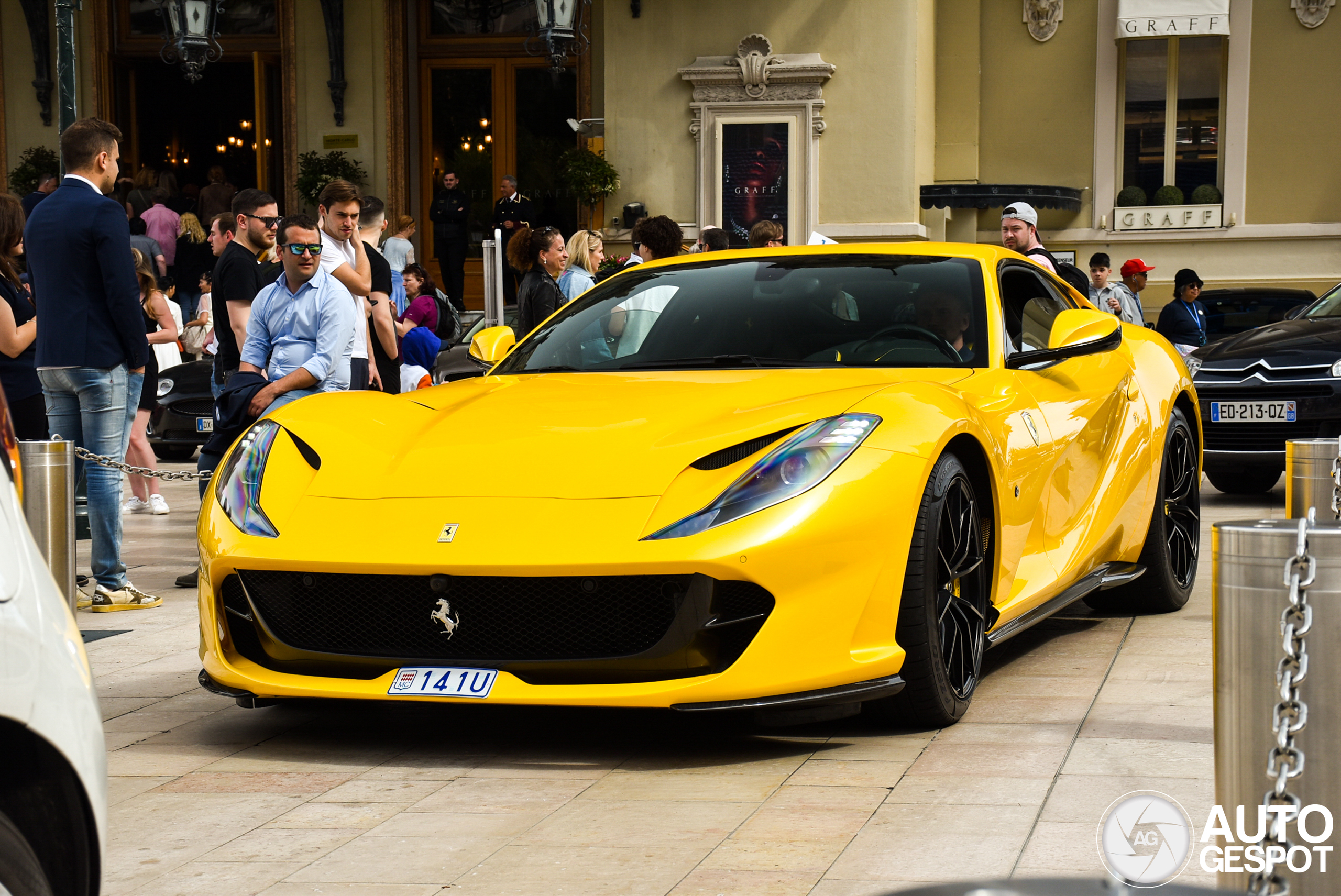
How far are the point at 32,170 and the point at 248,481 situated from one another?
18191mm

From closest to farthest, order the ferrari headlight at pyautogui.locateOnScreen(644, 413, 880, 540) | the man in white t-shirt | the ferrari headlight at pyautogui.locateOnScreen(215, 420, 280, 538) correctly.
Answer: the ferrari headlight at pyautogui.locateOnScreen(644, 413, 880, 540), the ferrari headlight at pyautogui.locateOnScreen(215, 420, 280, 538), the man in white t-shirt

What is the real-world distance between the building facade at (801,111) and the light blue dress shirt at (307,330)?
45.3 feet

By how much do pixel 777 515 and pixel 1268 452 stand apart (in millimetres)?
7095

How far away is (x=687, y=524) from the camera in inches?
160

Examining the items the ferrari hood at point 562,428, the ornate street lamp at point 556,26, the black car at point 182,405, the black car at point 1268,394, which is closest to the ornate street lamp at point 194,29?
the ornate street lamp at point 556,26

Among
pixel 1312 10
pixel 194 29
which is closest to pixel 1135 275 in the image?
pixel 1312 10

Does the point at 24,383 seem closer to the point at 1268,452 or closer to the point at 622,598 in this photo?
the point at 622,598

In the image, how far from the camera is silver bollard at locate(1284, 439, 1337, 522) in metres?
5.42

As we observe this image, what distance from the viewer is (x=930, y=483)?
14.5ft

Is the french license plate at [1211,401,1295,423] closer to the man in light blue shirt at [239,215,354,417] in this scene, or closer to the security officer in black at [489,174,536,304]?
the man in light blue shirt at [239,215,354,417]

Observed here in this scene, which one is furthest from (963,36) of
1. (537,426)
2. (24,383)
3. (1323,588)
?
(1323,588)

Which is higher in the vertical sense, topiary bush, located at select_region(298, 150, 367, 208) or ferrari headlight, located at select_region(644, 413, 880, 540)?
topiary bush, located at select_region(298, 150, 367, 208)

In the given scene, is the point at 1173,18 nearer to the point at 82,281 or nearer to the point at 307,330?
the point at 307,330

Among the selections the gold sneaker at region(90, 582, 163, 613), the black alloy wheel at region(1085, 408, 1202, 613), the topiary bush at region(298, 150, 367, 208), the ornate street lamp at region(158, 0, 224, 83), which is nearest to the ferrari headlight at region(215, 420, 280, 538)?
the gold sneaker at region(90, 582, 163, 613)
